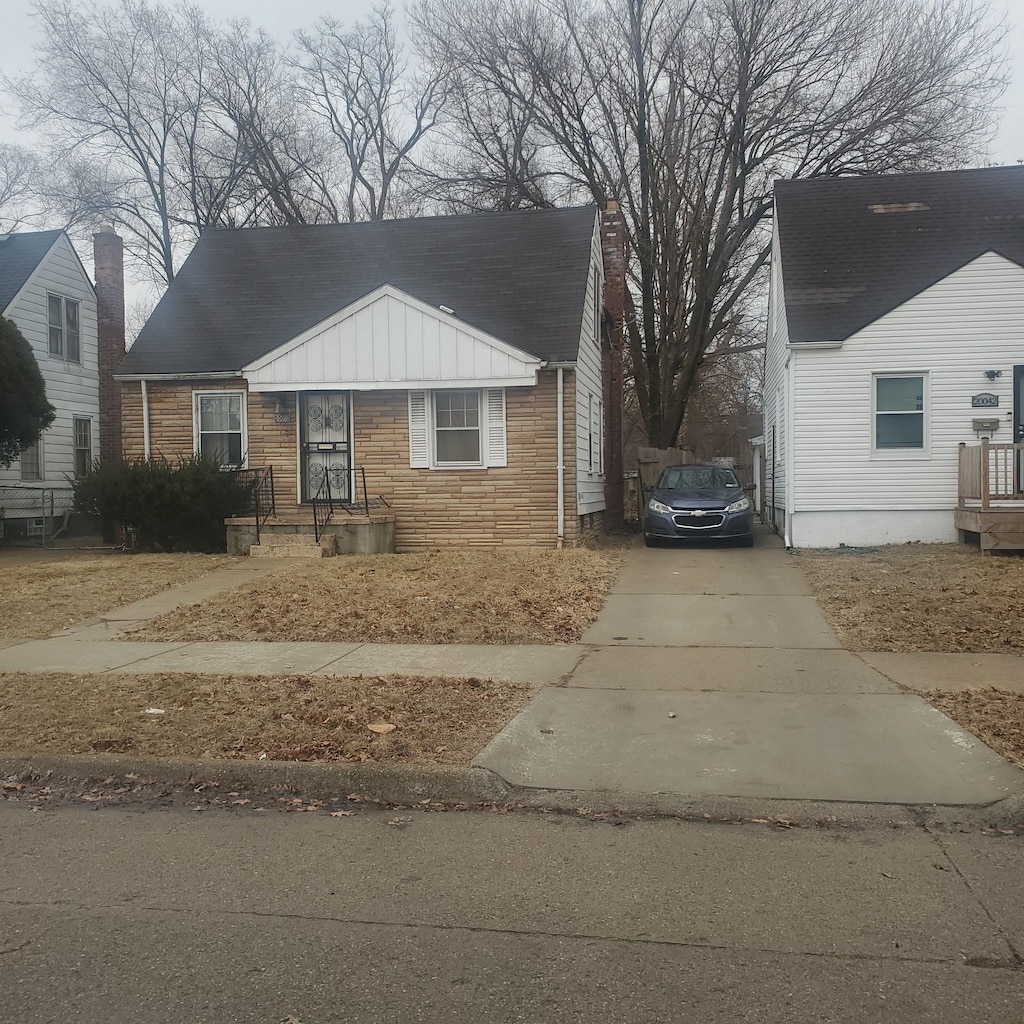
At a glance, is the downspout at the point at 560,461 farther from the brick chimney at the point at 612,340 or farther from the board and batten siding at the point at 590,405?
the brick chimney at the point at 612,340

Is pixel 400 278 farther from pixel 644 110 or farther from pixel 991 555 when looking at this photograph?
pixel 644 110

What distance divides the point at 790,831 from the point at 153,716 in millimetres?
4263

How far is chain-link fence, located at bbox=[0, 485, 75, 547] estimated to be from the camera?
22781mm

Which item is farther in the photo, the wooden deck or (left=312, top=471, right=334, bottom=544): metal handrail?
(left=312, top=471, right=334, bottom=544): metal handrail

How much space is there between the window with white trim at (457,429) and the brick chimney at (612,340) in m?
5.45

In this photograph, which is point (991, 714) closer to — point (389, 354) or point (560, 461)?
point (560, 461)

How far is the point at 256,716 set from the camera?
22.1 feet

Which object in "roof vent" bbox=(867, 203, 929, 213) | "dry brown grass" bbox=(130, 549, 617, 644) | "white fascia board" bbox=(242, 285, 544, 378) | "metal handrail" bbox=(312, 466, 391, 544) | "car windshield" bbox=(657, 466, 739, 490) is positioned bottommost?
"dry brown grass" bbox=(130, 549, 617, 644)

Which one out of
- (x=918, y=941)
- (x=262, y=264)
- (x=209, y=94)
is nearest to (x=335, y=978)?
(x=918, y=941)

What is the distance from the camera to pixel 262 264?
20.6 m

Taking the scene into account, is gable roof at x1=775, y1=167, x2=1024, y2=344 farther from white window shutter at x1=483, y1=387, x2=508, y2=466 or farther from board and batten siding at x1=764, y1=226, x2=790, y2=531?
white window shutter at x1=483, y1=387, x2=508, y2=466

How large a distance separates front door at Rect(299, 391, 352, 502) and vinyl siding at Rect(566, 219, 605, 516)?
157 inches

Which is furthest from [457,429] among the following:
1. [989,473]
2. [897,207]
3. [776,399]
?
[897,207]

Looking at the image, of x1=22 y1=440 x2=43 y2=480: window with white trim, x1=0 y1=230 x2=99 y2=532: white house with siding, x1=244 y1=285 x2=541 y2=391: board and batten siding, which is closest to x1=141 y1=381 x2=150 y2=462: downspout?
x1=244 y1=285 x2=541 y2=391: board and batten siding
